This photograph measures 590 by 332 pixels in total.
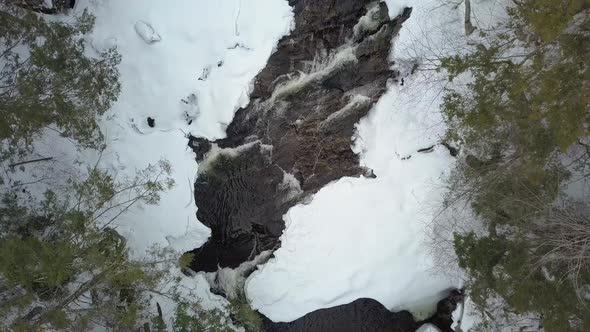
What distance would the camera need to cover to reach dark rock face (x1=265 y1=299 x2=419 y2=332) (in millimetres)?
9523

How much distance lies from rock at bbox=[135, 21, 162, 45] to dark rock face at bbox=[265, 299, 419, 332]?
6.26 meters

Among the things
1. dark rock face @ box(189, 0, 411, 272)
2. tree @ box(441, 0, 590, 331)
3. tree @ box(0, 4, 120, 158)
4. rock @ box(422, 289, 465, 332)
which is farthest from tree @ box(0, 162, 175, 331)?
tree @ box(441, 0, 590, 331)

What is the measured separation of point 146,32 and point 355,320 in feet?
24.0

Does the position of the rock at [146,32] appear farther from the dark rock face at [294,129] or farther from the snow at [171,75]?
the dark rock face at [294,129]

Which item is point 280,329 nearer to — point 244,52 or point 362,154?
point 362,154

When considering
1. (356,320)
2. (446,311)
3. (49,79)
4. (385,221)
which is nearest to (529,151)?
(385,221)

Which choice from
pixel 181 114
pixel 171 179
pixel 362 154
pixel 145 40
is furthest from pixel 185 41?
pixel 362 154

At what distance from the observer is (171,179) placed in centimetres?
909

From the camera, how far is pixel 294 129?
368 inches

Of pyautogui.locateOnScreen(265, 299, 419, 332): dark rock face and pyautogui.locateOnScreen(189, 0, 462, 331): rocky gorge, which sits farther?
pyautogui.locateOnScreen(265, 299, 419, 332): dark rock face

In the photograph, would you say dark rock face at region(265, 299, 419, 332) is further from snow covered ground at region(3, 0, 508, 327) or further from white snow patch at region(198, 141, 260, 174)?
white snow patch at region(198, 141, 260, 174)

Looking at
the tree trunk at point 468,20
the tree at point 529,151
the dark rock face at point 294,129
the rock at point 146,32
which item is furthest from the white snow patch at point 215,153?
the tree trunk at point 468,20

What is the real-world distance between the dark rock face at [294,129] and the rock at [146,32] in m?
2.08

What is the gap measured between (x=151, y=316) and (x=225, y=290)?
155cm
